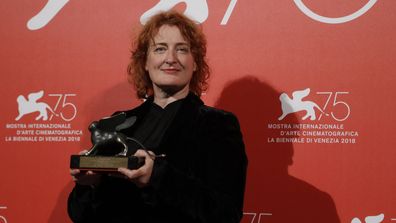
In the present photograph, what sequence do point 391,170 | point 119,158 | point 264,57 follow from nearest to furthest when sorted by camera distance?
point 119,158
point 391,170
point 264,57

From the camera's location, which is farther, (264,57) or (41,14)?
(41,14)

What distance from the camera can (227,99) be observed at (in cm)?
170

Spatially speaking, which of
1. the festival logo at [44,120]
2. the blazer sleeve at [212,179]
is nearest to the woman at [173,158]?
the blazer sleeve at [212,179]

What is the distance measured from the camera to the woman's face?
50.0 inches

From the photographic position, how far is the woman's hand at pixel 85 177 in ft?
3.59

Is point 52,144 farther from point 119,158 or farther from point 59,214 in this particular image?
point 119,158

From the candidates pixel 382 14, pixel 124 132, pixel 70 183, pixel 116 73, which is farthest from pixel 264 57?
pixel 70 183

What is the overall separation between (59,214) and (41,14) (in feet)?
2.35

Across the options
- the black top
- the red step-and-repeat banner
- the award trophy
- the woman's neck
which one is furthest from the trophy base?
the red step-and-repeat banner

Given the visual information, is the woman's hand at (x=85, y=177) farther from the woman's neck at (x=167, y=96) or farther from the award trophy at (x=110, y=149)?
the woman's neck at (x=167, y=96)

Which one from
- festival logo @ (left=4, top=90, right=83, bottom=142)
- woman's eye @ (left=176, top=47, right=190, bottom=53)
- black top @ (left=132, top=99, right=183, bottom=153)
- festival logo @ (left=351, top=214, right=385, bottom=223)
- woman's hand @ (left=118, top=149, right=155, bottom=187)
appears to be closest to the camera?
woman's hand @ (left=118, top=149, right=155, bottom=187)

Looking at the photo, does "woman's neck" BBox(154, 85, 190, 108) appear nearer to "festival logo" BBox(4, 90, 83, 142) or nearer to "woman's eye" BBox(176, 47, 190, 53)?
"woman's eye" BBox(176, 47, 190, 53)

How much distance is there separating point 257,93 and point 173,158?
23.5 inches

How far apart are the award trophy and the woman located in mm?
22
